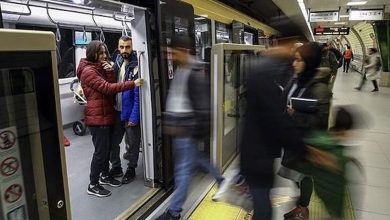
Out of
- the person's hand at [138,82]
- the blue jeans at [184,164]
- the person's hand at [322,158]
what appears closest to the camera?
the person's hand at [322,158]

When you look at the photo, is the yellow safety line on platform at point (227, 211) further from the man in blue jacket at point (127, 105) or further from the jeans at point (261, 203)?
the man in blue jacket at point (127, 105)

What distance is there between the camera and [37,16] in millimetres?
4352

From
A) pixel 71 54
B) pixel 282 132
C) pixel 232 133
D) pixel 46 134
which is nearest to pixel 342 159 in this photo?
pixel 282 132

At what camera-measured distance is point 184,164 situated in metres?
2.37

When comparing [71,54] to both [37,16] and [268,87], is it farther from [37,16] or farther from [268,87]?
[268,87]

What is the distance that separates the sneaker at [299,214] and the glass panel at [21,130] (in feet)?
6.74

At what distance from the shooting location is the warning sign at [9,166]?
109 cm

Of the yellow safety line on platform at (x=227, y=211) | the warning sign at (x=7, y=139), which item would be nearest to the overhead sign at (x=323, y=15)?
the yellow safety line on platform at (x=227, y=211)

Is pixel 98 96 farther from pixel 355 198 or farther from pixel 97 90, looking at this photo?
pixel 355 198

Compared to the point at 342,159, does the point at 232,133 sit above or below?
below

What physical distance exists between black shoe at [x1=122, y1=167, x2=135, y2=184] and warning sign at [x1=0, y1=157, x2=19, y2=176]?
2.24 metres

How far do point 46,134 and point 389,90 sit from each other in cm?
1209

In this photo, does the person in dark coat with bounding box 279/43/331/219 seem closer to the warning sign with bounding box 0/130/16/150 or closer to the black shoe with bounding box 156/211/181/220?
the black shoe with bounding box 156/211/181/220

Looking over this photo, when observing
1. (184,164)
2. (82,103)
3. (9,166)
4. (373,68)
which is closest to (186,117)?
(184,164)
